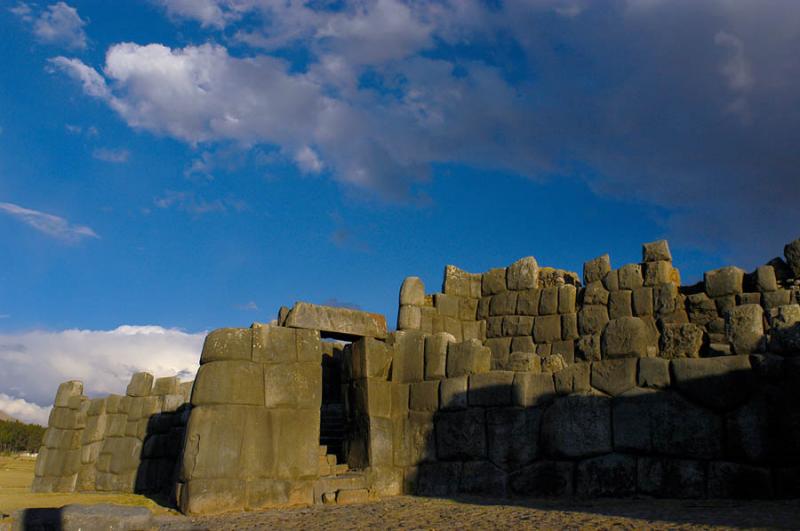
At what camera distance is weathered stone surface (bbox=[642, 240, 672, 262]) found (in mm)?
11289

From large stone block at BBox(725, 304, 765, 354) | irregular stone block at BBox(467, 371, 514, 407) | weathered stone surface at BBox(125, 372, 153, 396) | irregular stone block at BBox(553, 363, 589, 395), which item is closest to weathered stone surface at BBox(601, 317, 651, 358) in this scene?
irregular stone block at BBox(553, 363, 589, 395)

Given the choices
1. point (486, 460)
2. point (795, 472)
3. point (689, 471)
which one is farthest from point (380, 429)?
point (795, 472)

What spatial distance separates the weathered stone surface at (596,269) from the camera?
464 inches

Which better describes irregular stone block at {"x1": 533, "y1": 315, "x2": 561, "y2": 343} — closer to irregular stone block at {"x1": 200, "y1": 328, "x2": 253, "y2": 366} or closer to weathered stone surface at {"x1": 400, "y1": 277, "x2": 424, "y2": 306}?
weathered stone surface at {"x1": 400, "y1": 277, "x2": 424, "y2": 306}

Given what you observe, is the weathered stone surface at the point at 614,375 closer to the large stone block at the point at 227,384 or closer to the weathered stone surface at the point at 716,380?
the weathered stone surface at the point at 716,380

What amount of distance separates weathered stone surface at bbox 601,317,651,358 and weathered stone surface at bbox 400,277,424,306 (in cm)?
499

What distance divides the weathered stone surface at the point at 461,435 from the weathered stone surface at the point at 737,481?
9.32ft

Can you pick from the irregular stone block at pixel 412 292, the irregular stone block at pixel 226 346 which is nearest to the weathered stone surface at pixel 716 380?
the irregular stone block at pixel 226 346

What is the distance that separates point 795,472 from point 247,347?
6243mm

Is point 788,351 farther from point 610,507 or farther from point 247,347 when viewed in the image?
point 247,347

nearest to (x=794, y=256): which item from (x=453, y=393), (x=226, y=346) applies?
(x=453, y=393)

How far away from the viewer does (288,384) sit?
29.3ft

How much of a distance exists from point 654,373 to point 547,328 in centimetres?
481

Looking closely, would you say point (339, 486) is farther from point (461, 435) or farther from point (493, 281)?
point (493, 281)
